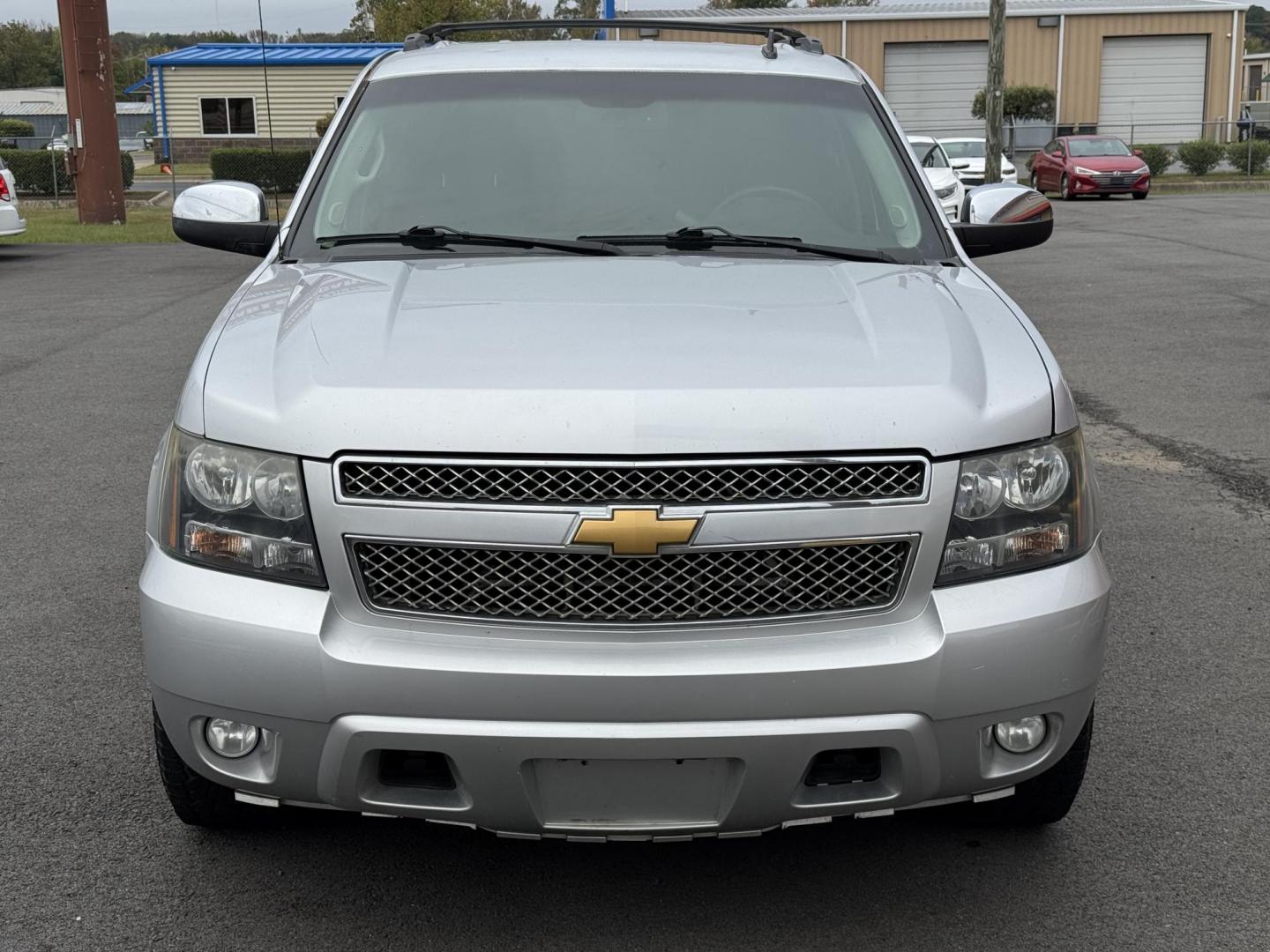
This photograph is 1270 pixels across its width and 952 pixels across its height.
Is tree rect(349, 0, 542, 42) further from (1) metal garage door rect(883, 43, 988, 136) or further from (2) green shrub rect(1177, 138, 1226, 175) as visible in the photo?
(2) green shrub rect(1177, 138, 1226, 175)

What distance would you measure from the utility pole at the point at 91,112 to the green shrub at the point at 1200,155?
27.4m

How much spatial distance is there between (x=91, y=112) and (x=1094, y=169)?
2020 centimetres

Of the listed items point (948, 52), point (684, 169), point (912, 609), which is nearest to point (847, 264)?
point (684, 169)

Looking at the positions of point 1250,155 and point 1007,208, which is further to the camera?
point 1250,155

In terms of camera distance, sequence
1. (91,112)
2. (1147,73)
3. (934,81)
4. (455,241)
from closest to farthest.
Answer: (455,241), (91,112), (934,81), (1147,73)

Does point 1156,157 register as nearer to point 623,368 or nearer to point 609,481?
point 623,368

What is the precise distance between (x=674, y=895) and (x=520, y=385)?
45.4 inches

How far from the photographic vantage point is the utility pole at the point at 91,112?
2303 centimetres

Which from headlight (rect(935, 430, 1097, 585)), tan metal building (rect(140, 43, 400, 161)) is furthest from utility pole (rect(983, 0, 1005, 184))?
tan metal building (rect(140, 43, 400, 161))

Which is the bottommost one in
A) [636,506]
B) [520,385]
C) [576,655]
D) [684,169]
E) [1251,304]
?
[1251,304]

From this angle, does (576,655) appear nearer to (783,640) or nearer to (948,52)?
(783,640)

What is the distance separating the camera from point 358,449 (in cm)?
260

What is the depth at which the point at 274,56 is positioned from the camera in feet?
153

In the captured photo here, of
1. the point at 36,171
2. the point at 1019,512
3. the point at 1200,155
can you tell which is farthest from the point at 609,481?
the point at 1200,155
